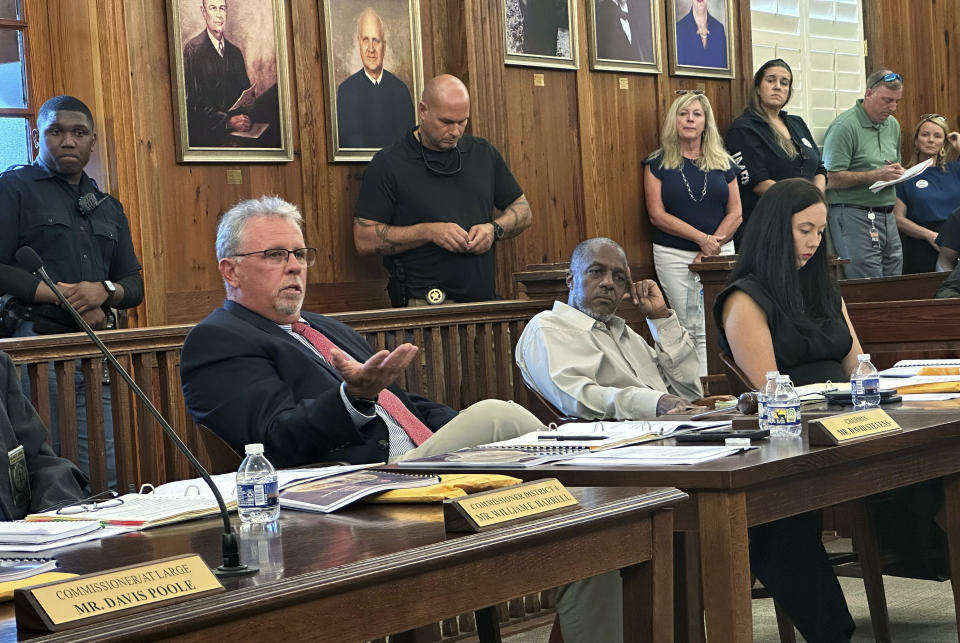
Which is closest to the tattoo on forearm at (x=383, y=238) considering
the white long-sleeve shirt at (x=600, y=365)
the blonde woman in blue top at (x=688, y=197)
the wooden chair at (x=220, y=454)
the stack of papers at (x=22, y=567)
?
the white long-sleeve shirt at (x=600, y=365)

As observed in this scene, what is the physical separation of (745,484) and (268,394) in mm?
1437

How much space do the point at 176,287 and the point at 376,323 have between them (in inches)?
49.7

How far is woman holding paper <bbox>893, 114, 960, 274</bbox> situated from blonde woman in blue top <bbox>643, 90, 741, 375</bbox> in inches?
64.6

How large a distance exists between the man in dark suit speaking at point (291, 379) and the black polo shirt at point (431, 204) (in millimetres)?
1782

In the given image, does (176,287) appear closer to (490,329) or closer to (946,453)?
(490,329)

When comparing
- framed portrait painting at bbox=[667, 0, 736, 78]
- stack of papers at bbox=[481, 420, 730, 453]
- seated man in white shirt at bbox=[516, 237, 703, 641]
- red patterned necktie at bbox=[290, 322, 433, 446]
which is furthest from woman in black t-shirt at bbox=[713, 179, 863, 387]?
A: framed portrait painting at bbox=[667, 0, 736, 78]

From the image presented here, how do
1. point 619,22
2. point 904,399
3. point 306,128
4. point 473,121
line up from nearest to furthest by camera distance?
1. point 904,399
2. point 306,128
3. point 473,121
4. point 619,22

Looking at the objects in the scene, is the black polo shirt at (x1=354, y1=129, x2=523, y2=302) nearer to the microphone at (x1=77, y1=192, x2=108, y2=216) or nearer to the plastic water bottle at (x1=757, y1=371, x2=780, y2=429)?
the microphone at (x1=77, y1=192, x2=108, y2=216)

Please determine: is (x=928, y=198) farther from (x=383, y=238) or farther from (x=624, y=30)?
(x=383, y=238)

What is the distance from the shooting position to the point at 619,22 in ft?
24.3

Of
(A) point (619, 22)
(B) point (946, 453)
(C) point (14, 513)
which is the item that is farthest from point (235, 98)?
(B) point (946, 453)

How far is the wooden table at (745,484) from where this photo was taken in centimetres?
218

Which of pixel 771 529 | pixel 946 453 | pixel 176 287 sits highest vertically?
pixel 176 287

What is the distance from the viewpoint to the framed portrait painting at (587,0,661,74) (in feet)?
23.9
